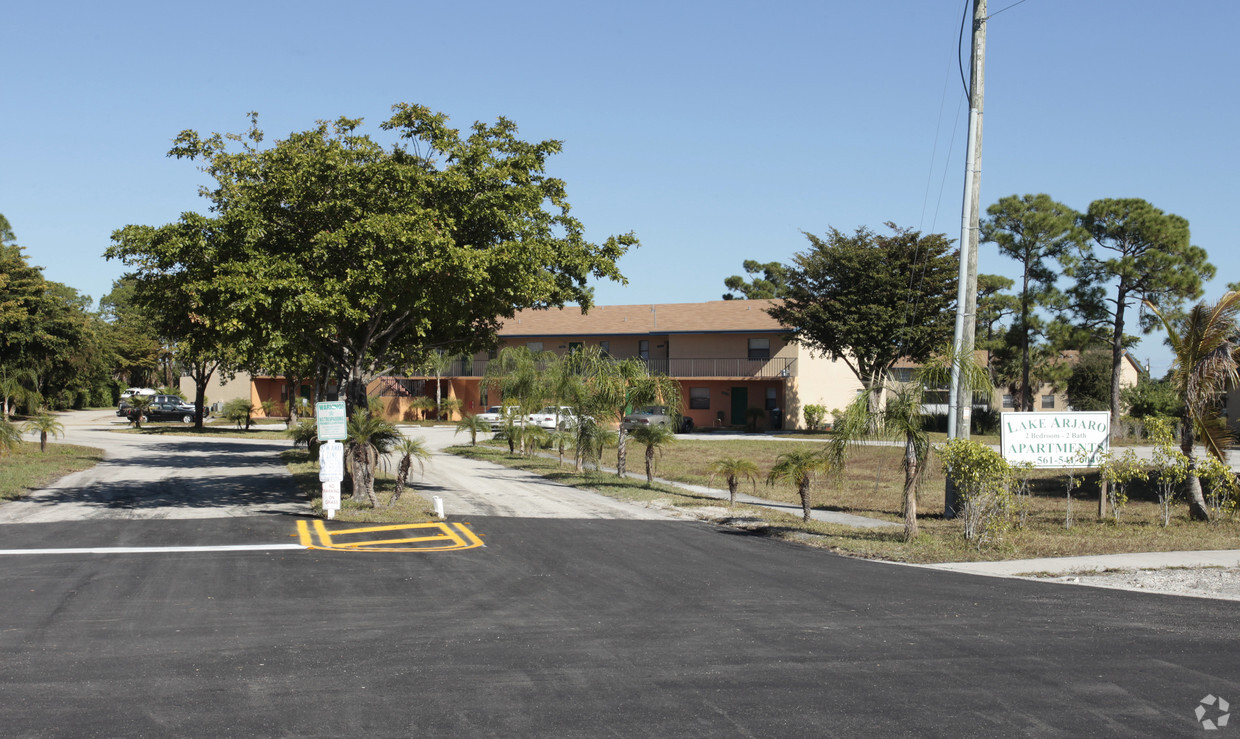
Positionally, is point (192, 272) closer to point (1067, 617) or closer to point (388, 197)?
point (388, 197)

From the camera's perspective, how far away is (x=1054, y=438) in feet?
51.5

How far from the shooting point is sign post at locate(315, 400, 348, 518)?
15.9 meters

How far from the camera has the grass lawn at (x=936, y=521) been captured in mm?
12930

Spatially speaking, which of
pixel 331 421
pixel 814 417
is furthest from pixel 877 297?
pixel 331 421

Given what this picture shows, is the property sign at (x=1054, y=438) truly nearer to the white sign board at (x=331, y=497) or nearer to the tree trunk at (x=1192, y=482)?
the tree trunk at (x=1192, y=482)

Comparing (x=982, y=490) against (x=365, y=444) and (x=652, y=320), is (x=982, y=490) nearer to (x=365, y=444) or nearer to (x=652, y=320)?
(x=365, y=444)

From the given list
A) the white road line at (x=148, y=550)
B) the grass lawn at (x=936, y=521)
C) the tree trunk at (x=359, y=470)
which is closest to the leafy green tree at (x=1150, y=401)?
the grass lawn at (x=936, y=521)

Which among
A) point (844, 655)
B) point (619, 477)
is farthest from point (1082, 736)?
point (619, 477)

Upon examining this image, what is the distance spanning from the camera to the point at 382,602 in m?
9.38

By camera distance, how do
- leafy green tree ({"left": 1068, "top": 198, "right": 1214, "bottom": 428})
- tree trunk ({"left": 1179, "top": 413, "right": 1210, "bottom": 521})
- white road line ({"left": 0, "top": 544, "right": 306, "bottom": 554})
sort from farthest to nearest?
leafy green tree ({"left": 1068, "top": 198, "right": 1214, "bottom": 428}) < tree trunk ({"left": 1179, "top": 413, "right": 1210, "bottom": 521}) < white road line ({"left": 0, "top": 544, "right": 306, "bottom": 554})

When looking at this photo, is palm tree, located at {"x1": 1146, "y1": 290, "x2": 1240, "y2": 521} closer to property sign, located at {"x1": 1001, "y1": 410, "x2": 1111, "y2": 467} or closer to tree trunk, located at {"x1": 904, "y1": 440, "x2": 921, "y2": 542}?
property sign, located at {"x1": 1001, "y1": 410, "x2": 1111, "y2": 467}

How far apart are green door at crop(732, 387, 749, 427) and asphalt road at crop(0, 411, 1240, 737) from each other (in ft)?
133

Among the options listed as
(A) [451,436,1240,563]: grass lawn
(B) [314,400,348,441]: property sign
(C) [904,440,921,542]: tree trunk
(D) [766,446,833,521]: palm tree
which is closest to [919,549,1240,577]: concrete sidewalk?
(A) [451,436,1240,563]: grass lawn

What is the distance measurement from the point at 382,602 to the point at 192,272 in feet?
33.8
